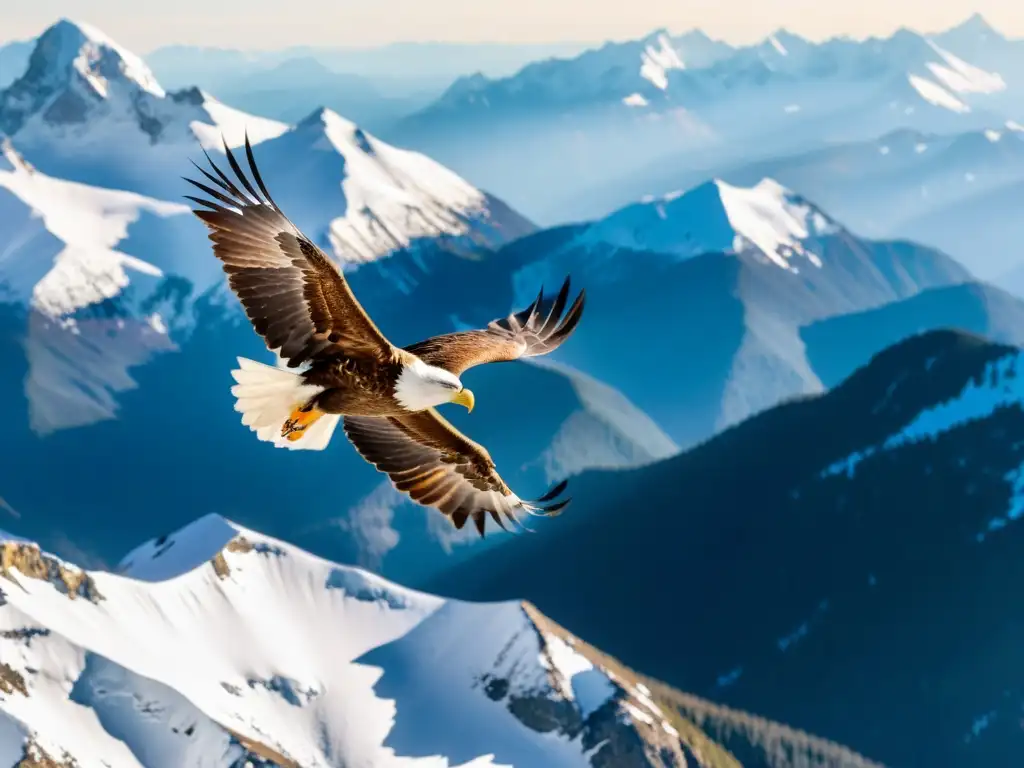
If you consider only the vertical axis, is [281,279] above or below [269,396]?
above

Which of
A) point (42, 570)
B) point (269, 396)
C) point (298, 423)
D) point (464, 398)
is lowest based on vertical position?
point (42, 570)

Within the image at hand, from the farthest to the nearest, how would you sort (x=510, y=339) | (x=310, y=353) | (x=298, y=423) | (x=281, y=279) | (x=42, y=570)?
(x=42, y=570) → (x=510, y=339) → (x=298, y=423) → (x=310, y=353) → (x=281, y=279)

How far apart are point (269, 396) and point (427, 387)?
3.18 m

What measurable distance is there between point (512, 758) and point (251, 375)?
153344mm

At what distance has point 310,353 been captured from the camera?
A: 29.0m

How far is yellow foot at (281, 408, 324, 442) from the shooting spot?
98.3 ft

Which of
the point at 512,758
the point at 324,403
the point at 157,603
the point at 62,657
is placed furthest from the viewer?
the point at 157,603

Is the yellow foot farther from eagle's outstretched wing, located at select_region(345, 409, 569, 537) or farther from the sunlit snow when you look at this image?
the sunlit snow

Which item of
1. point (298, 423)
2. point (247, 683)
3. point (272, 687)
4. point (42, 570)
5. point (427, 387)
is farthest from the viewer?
point (272, 687)

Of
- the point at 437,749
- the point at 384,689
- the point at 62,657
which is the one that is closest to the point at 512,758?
the point at 437,749

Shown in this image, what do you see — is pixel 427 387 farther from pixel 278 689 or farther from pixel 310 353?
pixel 278 689

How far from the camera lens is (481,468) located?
34000mm

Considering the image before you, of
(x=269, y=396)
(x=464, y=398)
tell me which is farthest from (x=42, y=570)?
(x=464, y=398)

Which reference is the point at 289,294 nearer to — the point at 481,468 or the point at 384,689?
the point at 481,468
